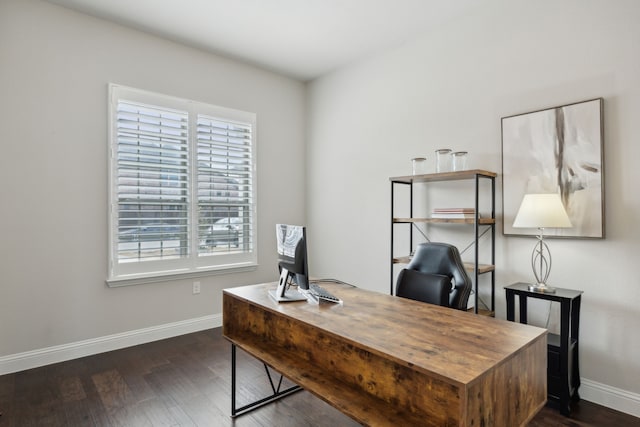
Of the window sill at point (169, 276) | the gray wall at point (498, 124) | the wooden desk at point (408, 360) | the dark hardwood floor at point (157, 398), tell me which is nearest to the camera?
the wooden desk at point (408, 360)

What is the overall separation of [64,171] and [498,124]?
369 centimetres

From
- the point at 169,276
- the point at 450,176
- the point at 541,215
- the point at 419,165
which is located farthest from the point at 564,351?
the point at 169,276

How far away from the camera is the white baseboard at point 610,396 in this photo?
225 centimetres

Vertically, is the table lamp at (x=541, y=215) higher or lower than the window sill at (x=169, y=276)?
higher

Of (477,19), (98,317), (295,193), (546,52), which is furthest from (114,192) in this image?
(546,52)

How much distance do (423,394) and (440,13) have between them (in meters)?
3.08

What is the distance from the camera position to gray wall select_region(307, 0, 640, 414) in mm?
2289

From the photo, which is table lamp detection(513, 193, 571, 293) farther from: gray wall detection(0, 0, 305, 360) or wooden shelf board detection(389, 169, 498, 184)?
gray wall detection(0, 0, 305, 360)

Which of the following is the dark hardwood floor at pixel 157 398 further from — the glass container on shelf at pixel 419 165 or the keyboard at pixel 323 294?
the glass container on shelf at pixel 419 165

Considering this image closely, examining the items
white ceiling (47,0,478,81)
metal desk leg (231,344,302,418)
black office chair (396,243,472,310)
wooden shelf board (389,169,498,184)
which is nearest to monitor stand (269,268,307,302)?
metal desk leg (231,344,302,418)

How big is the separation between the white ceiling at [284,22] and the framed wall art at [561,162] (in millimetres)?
1198

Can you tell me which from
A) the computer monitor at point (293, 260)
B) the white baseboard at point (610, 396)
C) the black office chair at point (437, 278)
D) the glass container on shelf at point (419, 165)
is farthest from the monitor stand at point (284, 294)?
the white baseboard at point (610, 396)

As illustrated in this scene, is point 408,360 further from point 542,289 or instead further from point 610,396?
point 610,396

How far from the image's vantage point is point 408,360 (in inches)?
49.0
